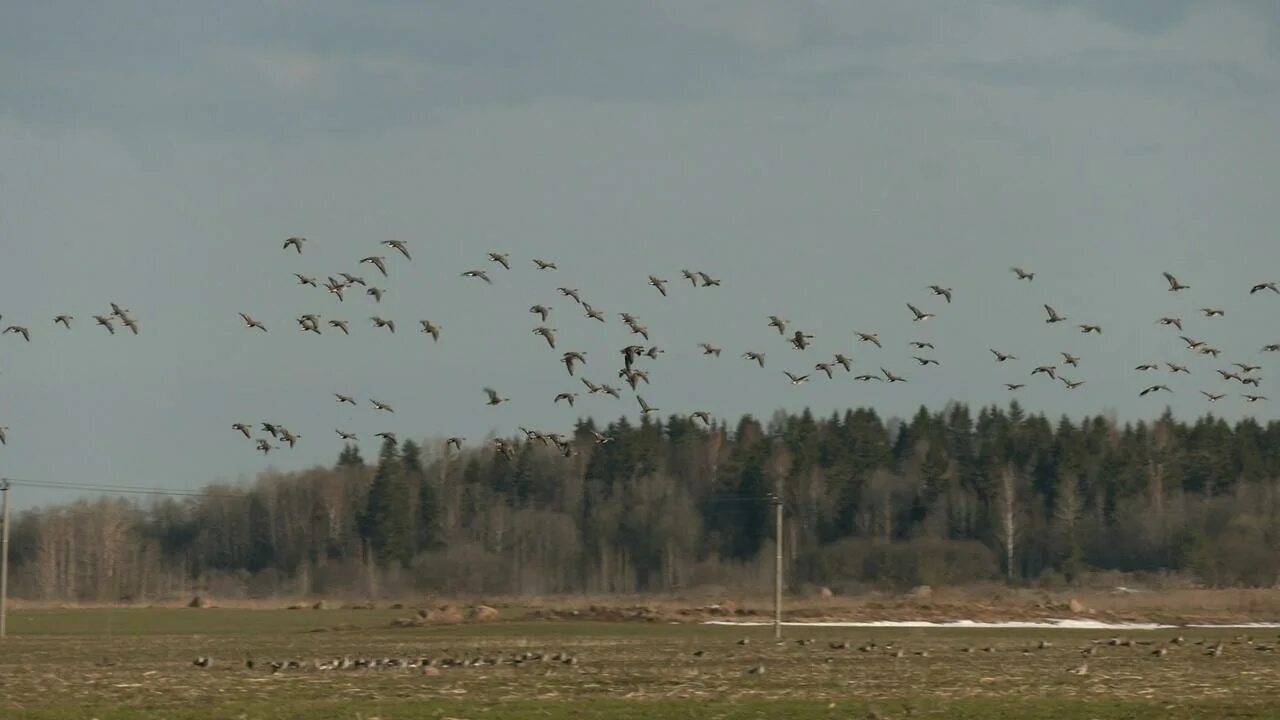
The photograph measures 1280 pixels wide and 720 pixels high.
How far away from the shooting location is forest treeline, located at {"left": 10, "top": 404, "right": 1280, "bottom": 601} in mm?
132625

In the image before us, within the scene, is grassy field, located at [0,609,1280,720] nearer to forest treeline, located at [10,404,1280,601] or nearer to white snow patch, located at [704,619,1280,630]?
white snow patch, located at [704,619,1280,630]

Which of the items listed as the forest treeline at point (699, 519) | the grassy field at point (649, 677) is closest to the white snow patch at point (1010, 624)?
the grassy field at point (649, 677)

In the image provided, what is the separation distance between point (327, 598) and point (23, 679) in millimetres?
77388

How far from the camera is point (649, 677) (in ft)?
152

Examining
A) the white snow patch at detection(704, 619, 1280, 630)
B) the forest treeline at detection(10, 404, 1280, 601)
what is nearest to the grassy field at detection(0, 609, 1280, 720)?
the white snow patch at detection(704, 619, 1280, 630)

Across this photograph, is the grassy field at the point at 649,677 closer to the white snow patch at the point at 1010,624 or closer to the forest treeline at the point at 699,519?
the white snow patch at the point at 1010,624

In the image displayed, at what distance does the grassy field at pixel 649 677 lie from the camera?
37.2 m

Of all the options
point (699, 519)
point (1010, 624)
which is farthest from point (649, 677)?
point (699, 519)

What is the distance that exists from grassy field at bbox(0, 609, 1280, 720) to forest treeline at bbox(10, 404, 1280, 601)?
54593 mm

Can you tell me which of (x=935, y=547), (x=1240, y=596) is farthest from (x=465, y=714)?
(x=935, y=547)

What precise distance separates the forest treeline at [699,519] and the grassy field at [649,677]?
5459 cm

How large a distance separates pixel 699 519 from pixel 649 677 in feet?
309

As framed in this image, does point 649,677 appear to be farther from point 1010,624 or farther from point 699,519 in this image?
point 699,519

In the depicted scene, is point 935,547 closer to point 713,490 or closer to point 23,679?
point 713,490
